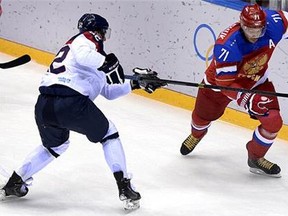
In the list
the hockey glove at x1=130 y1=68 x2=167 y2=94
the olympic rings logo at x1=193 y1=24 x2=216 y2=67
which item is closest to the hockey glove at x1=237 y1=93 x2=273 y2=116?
the hockey glove at x1=130 y1=68 x2=167 y2=94

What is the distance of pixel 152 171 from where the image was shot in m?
3.76

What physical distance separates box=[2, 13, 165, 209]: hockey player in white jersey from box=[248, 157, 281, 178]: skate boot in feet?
2.55

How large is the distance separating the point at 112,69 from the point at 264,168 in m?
1.04

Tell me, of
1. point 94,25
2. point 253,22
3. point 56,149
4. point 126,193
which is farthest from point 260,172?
point 94,25

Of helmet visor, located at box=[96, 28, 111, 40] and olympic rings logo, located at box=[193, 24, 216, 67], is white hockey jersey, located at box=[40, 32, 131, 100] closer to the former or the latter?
helmet visor, located at box=[96, 28, 111, 40]

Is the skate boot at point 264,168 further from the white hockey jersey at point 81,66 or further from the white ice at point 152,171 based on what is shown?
the white hockey jersey at point 81,66

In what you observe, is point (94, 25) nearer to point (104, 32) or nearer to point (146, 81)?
point (104, 32)

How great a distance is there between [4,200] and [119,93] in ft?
2.17

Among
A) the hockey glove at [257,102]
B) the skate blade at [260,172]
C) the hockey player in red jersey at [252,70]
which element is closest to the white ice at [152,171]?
the skate blade at [260,172]

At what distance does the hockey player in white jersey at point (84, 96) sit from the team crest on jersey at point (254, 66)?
65 centimetres

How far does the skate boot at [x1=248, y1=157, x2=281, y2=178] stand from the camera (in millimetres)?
3668

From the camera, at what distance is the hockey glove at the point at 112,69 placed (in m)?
3.01

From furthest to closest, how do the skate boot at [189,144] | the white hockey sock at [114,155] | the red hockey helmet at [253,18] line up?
the skate boot at [189,144] → the red hockey helmet at [253,18] → the white hockey sock at [114,155]

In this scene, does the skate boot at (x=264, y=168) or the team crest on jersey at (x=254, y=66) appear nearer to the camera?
the team crest on jersey at (x=254, y=66)
